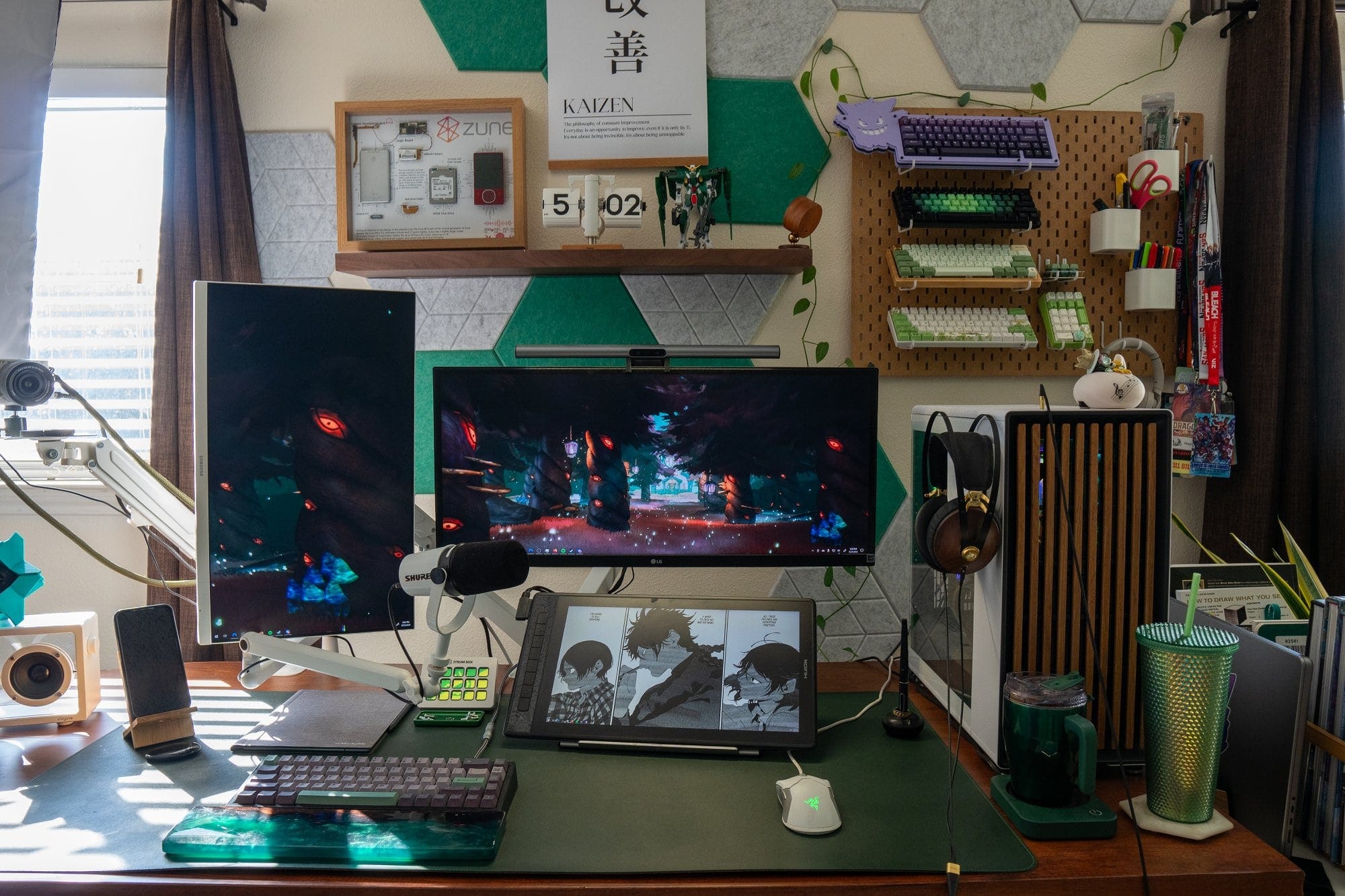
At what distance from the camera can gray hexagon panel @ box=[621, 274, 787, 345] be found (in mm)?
1782

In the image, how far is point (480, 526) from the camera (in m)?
1.32

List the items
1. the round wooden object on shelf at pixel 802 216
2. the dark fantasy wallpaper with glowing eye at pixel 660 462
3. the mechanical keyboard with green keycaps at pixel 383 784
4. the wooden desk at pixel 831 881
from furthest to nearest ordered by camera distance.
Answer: the round wooden object on shelf at pixel 802 216 < the dark fantasy wallpaper with glowing eye at pixel 660 462 < the mechanical keyboard with green keycaps at pixel 383 784 < the wooden desk at pixel 831 881

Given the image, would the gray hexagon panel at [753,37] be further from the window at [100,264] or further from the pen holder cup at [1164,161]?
the window at [100,264]

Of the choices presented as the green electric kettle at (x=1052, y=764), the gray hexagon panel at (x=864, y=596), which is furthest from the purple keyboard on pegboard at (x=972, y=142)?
the green electric kettle at (x=1052, y=764)

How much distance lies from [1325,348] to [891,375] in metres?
0.94

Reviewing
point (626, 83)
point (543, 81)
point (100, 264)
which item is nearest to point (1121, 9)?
point (626, 83)

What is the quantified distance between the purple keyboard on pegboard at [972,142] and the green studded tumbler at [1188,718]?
1122mm

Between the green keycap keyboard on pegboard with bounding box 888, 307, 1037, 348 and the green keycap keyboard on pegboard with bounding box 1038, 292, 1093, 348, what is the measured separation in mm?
45

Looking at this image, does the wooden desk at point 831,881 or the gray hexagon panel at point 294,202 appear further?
the gray hexagon panel at point 294,202

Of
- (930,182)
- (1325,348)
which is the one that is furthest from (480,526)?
(1325,348)

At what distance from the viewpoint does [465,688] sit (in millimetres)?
1234

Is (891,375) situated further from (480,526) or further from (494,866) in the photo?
(494,866)

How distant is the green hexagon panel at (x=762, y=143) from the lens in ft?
5.80

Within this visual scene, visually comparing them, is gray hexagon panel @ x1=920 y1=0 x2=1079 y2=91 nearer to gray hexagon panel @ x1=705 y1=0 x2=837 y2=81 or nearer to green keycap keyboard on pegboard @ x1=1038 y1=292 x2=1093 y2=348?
gray hexagon panel @ x1=705 y1=0 x2=837 y2=81
